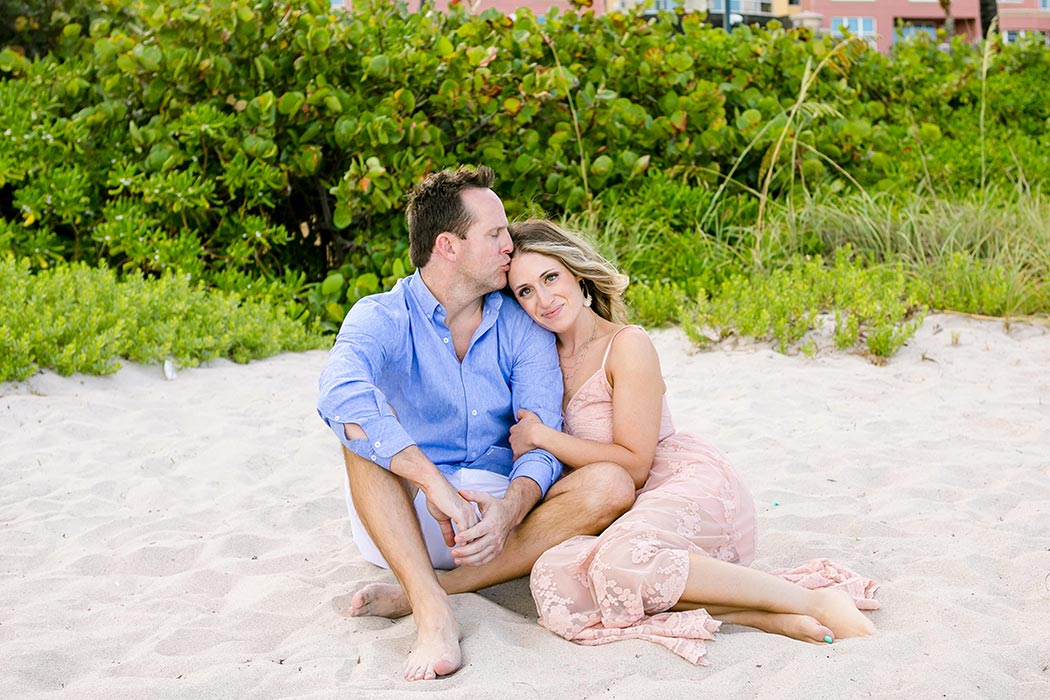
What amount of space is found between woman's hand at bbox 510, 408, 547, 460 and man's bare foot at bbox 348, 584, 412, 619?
0.57m

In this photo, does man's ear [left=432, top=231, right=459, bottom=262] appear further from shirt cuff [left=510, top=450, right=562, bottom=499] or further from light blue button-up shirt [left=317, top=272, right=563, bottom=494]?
shirt cuff [left=510, top=450, right=562, bottom=499]

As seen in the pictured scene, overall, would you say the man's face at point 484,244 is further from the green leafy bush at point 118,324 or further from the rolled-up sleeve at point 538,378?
the green leafy bush at point 118,324

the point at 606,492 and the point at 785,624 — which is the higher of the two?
the point at 606,492

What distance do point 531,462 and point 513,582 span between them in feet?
1.59

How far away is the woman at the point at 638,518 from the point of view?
2857 millimetres

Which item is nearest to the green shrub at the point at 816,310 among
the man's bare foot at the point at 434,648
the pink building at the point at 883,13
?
the man's bare foot at the point at 434,648

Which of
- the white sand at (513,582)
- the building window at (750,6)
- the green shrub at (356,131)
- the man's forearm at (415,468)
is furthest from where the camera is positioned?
the building window at (750,6)

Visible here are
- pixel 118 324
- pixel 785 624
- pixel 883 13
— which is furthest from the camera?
pixel 883 13

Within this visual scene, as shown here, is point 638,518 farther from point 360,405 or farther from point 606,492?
point 360,405

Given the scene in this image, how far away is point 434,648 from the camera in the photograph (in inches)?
107

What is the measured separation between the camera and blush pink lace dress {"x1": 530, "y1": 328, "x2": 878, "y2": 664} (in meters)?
2.84

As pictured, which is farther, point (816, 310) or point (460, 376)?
point (816, 310)

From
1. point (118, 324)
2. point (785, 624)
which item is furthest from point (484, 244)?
point (118, 324)

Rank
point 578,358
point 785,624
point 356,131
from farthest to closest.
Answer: point 356,131
point 578,358
point 785,624
